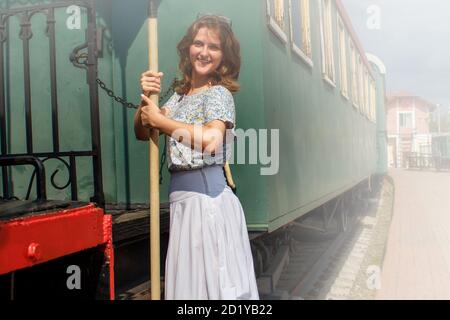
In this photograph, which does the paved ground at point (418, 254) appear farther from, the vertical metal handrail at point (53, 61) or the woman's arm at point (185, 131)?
the vertical metal handrail at point (53, 61)

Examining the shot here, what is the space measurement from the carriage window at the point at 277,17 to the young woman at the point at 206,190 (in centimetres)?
90

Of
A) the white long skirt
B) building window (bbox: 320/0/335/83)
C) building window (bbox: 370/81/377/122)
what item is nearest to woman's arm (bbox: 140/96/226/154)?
the white long skirt

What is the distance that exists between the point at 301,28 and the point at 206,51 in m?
2.04

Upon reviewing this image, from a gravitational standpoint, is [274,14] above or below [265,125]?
above

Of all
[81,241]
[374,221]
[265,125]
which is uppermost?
[265,125]

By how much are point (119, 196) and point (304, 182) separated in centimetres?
140

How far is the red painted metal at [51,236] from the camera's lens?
1389 mm

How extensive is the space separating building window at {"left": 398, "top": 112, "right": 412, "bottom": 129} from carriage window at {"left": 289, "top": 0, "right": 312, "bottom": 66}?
19.6 m

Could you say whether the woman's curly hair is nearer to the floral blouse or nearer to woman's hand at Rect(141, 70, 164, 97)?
the floral blouse

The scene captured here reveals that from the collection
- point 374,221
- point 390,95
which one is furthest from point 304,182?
point 390,95

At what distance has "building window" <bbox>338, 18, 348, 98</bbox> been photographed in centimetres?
616

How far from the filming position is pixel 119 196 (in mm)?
2818

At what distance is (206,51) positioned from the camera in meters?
1.95

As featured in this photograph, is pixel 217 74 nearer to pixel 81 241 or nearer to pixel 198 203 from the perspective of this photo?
pixel 198 203
